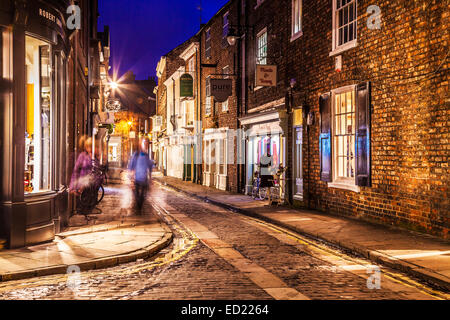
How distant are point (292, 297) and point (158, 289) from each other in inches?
63.9

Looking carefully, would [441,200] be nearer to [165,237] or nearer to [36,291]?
[165,237]

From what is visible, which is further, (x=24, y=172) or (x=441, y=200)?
(x=441, y=200)

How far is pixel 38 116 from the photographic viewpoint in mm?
9289

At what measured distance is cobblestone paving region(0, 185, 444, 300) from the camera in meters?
5.61

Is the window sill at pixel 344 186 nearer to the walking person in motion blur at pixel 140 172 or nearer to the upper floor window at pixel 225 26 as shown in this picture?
the walking person in motion blur at pixel 140 172

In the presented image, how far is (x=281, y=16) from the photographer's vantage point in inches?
675

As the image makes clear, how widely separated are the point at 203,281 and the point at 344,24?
9313 mm

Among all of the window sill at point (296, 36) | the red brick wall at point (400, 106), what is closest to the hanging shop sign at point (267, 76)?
the window sill at point (296, 36)

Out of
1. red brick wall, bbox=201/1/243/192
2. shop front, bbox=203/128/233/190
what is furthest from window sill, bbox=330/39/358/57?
shop front, bbox=203/128/233/190

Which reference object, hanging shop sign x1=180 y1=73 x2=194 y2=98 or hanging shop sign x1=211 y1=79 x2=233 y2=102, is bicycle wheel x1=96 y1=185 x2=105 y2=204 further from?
hanging shop sign x1=180 y1=73 x2=194 y2=98

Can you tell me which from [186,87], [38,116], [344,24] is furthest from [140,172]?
[186,87]

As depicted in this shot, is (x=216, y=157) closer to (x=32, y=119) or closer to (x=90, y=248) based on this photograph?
(x=32, y=119)
